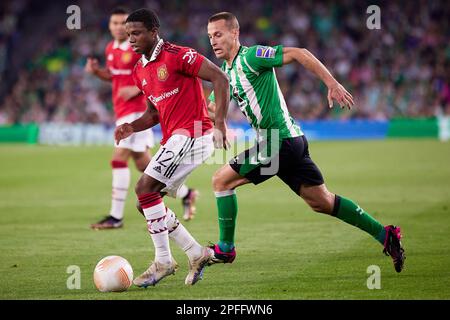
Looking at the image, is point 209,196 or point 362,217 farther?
point 209,196

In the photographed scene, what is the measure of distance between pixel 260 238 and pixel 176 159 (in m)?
2.90

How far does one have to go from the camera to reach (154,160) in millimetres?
7645

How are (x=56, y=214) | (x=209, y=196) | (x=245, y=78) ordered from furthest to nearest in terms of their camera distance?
(x=209, y=196) → (x=56, y=214) → (x=245, y=78)

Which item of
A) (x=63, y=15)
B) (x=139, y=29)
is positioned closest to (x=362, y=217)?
(x=139, y=29)

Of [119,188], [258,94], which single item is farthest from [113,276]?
[119,188]

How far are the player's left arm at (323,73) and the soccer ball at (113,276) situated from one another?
7.66 feet

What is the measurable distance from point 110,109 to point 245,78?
24.0m

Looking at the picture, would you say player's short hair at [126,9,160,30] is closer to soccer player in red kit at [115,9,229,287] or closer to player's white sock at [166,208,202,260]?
soccer player in red kit at [115,9,229,287]

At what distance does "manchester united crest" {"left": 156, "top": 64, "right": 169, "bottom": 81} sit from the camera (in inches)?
304

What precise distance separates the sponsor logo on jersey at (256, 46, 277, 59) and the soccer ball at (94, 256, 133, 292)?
2.29m

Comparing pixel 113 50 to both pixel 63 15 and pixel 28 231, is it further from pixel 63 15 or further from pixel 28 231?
pixel 63 15

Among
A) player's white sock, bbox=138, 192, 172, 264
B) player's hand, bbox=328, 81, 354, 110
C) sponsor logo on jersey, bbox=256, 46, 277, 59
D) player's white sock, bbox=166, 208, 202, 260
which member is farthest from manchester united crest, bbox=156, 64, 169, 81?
player's hand, bbox=328, 81, 354, 110

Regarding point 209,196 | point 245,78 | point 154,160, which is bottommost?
point 209,196

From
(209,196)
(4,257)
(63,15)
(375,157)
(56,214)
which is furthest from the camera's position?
(63,15)
